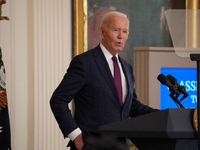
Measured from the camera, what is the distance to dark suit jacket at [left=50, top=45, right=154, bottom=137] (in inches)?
77.6

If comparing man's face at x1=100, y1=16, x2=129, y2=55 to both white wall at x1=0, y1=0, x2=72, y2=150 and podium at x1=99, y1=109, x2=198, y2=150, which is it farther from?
white wall at x1=0, y1=0, x2=72, y2=150

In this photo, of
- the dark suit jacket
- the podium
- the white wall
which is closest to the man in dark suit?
the dark suit jacket

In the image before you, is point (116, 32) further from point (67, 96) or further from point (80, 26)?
point (80, 26)

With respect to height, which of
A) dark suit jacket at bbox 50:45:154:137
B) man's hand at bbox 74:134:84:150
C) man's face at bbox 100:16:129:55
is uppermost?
man's face at bbox 100:16:129:55

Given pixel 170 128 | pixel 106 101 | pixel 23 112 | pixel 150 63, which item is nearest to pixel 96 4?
pixel 150 63

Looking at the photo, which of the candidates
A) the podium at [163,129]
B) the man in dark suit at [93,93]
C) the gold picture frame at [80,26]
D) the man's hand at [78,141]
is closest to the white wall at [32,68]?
the gold picture frame at [80,26]

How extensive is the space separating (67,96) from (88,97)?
13cm

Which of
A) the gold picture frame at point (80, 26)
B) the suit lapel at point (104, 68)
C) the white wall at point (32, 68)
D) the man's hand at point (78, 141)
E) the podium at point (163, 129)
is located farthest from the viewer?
the gold picture frame at point (80, 26)

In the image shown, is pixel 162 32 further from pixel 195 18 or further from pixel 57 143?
pixel 57 143

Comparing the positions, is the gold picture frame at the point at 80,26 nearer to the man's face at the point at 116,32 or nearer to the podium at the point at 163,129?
the man's face at the point at 116,32

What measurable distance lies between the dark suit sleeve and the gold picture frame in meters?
1.88

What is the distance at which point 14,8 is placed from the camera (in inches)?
147

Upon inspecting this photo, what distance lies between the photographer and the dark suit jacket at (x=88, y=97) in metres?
1.97

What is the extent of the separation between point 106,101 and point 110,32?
44 centimetres
